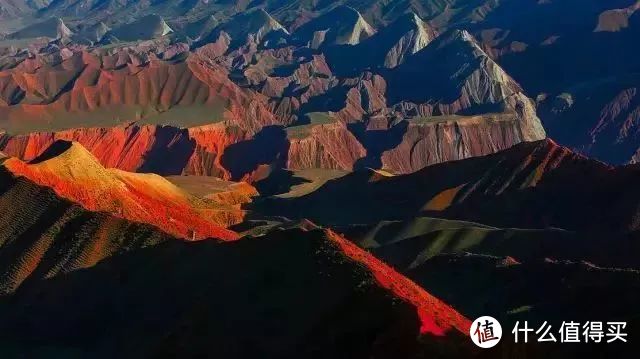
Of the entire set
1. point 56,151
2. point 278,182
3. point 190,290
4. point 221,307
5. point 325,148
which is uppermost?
point 221,307

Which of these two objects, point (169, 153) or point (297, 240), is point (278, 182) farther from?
point (297, 240)

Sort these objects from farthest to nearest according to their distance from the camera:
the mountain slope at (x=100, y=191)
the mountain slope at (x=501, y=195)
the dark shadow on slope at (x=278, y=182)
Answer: the dark shadow on slope at (x=278, y=182) → the mountain slope at (x=501, y=195) → the mountain slope at (x=100, y=191)

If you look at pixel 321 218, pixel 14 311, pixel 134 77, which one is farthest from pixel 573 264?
pixel 134 77

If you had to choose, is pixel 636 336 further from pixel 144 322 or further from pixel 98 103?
pixel 98 103

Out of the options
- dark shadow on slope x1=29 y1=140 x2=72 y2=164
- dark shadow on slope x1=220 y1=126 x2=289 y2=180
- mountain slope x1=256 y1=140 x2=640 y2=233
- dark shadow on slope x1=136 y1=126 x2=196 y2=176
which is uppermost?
dark shadow on slope x1=29 y1=140 x2=72 y2=164

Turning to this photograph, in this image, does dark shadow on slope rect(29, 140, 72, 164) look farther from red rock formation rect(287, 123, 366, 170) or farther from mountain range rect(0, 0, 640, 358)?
red rock formation rect(287, 123, 366, 170)

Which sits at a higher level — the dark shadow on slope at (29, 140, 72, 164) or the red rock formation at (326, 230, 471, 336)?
the red rock formation at (326, 230, 471, 336)

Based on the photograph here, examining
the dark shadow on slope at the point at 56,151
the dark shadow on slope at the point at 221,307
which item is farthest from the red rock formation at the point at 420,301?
the dark shadow on slope at the point at 56,151

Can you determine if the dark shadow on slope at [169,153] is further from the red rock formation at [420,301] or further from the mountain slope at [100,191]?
the red rock formation at [420,301]

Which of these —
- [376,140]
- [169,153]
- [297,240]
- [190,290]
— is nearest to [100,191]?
[190,290]

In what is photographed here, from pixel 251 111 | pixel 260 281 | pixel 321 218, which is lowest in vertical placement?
pixel 251 111

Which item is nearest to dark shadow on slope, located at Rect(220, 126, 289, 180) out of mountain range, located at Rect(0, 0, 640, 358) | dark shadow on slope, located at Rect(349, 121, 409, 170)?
mountain range, located at Rect(0, 0, 640, 358)
